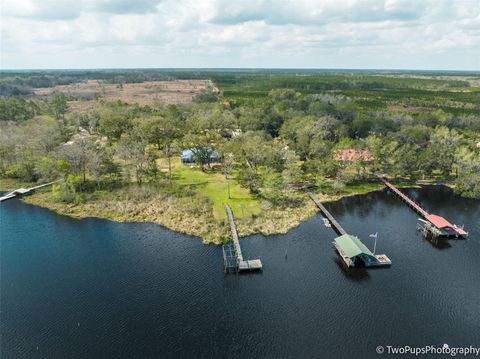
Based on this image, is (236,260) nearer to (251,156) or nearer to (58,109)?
(251,156)

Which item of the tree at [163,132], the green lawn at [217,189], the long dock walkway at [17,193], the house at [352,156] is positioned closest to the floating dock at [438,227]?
the house at [352,156]

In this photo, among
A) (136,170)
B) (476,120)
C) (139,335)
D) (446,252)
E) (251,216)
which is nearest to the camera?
(139,335)

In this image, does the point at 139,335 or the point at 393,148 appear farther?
the point at 393,148

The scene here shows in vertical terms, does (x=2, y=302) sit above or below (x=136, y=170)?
below

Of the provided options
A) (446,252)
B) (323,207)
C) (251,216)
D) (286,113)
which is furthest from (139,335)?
(286,113)

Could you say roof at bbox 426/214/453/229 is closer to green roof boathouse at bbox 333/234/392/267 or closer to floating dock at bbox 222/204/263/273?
green roof boathouse at bbox 333/234/392/267

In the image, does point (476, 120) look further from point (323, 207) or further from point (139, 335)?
point (139, 335)

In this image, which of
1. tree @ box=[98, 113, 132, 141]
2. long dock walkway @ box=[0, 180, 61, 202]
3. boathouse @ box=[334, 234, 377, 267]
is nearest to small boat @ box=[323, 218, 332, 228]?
boathouse @ box=[334, 234, 377, 267]

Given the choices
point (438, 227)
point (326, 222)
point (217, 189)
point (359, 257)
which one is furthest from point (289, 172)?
point (438, 227)
